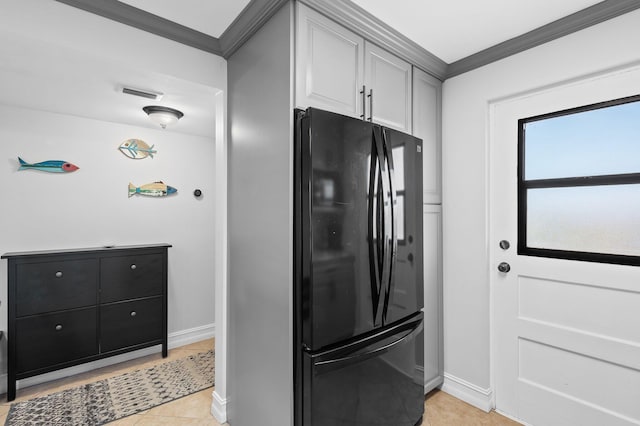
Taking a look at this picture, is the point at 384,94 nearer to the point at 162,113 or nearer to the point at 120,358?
the point at 162,113

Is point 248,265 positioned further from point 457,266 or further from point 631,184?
point 631,184

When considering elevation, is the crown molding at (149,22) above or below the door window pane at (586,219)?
above

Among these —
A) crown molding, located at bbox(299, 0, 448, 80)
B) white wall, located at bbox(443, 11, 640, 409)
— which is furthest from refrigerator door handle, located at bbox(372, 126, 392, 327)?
white wall, located at bbox(443, 11, 640, 409)

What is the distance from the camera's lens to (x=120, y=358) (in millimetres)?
Answer: 2971

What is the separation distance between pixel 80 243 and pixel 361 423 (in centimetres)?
298

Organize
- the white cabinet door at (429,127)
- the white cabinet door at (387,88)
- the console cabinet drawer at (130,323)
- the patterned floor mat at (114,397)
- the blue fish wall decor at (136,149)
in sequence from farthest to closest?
the blue fish wall decor at (136,149)
the console cabinet drawer at (130,323)
the white cabinet door at (429,127)
the patterned floor mat at (114,397)
the white cabinet door at (387,88)

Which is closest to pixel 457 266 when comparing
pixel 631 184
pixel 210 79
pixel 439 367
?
pixel 439 367

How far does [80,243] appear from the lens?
289 cm

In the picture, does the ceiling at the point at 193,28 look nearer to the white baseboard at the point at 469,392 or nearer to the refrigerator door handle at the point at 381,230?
the refrigerator door handle at the point at 381,230

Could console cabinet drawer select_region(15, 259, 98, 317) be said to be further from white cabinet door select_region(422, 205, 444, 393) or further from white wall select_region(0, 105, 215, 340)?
white cabinet door select_region(422, 205, 444, 393)

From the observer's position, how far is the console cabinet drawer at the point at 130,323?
272cm

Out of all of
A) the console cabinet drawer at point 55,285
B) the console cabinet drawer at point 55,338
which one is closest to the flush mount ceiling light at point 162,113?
the console cabinet drawer at point 55,285

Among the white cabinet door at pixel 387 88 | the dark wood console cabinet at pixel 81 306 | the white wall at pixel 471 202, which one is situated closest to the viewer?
the white cabinet door at pixel 387 88

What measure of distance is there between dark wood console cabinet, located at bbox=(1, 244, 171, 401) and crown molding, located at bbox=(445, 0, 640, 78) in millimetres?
3180
